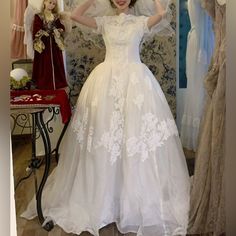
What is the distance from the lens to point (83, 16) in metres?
1.36

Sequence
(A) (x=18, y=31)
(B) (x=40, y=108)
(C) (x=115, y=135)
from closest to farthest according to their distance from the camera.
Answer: (A) (x=18, y=31)
(B) (x=40, y=108)
(C) (x=115, y=135)

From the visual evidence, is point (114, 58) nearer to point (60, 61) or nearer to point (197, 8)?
point (60, 61)

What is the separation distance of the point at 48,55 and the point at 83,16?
228 mm

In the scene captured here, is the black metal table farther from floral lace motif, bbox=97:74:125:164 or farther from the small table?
floral lace motif, bbox=97:74:125:164

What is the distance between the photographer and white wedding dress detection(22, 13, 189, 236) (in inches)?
51.3

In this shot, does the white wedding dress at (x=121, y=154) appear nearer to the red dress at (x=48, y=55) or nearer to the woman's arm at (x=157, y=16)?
the woman's arm at (x=157, y=16)

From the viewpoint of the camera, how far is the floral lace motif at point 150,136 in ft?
4.31

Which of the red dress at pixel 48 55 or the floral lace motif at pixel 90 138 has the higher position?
the red dress at pixel 48 55

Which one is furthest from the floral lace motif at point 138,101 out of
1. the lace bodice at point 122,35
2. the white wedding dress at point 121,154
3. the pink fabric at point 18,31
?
the pink fabric at point 18,31

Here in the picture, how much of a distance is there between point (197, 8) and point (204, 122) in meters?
0.39

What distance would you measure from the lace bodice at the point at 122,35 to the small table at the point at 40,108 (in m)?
0.26

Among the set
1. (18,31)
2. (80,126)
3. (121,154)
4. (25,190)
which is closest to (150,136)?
(121,154)

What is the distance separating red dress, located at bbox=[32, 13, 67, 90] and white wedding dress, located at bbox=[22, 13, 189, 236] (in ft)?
0.42

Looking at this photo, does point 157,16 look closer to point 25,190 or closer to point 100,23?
point 100,23
